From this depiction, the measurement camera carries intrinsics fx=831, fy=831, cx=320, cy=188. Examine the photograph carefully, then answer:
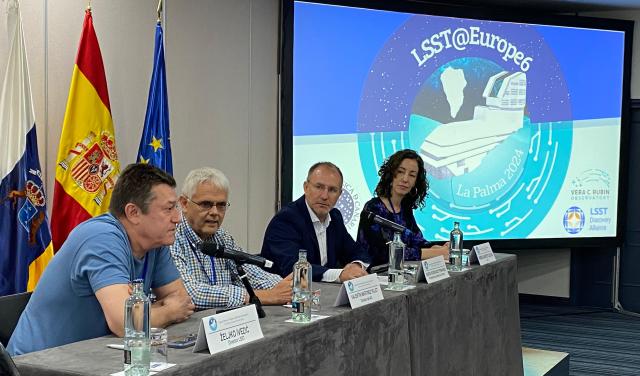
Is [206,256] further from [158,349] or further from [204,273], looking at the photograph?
[158,349]

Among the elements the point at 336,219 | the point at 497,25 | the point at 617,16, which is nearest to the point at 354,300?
the point at 336,219

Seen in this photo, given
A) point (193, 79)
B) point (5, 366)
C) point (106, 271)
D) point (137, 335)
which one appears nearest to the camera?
point (5, 366)

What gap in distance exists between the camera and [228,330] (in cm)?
188

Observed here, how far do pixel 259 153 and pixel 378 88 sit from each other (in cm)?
103

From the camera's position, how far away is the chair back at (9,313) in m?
2.32

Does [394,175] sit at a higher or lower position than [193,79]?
lower

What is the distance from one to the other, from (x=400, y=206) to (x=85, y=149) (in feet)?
5.27

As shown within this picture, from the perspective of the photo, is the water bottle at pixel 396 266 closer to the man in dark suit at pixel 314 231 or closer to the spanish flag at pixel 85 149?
the man in dark suit at pixel 314 231

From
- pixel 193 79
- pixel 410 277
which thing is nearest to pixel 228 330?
pixel 410 277

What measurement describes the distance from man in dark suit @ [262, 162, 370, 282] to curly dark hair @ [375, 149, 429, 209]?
527 mm

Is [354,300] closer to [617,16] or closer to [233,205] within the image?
[233,205]

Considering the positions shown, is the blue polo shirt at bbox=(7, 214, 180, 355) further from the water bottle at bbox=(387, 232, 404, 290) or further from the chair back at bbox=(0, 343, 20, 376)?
the chair back at bbox=(0, 343, 20, 376)

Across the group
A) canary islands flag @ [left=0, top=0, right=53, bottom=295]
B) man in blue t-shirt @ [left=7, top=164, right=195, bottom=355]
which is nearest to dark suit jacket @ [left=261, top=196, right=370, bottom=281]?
man in blue t-shirt @ [left=7, top=164, right=195, bottom=355]

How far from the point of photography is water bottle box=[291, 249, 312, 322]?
223 centimetres
